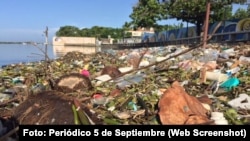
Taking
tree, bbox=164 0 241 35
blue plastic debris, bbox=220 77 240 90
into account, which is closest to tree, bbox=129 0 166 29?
tree, bbox=164 0 241 35

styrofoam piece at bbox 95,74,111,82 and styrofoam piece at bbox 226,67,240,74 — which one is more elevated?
styrofoam piece at bbox 226,67,240,74

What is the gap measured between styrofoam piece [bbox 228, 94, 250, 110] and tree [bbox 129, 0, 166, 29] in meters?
25.3

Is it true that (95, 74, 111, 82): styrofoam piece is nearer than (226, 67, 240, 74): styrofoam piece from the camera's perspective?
No

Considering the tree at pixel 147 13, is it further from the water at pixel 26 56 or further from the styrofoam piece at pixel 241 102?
the styrofoam piece at pixel 241 102

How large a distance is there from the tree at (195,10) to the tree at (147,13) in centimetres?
72

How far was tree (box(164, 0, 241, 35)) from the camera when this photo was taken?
26266mm

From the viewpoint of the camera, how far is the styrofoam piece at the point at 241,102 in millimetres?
4402

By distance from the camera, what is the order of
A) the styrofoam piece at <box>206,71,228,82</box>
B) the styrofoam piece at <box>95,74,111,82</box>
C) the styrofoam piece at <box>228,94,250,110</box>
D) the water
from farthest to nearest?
the water → the styrofoam piece at <box>95,74,111,82</box> → the styrofoam piece at <box>206,71,228,82</box> → the styrofoam piece at <box>228,94,250,110</box>

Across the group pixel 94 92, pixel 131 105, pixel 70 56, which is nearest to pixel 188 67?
pixel 94 92

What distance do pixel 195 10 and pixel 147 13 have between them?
5178 mm

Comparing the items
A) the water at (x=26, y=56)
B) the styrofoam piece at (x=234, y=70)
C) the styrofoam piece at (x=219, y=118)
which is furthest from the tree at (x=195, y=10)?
the styrofoam piece at (x=219, y=118)

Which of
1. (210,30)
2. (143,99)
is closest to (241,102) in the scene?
(143,99)

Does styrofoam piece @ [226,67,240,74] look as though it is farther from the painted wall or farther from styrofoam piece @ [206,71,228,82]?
the painted wall
